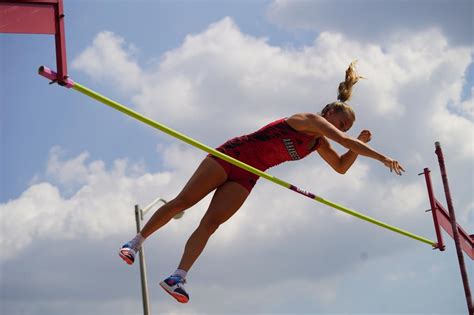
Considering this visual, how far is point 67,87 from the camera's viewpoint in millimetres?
5750

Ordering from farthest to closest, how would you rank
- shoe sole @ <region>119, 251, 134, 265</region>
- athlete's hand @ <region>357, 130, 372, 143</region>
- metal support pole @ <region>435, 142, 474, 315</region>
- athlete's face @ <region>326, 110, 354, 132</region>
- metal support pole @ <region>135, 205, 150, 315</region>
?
metal support pole @ <region>135, 205, 150, 315</region> < metal support pole @ <region>435, 142, 474, 315</region> < athlete's hand @ <region>357, 130, 372, 143</region> < athlete's face @ <region>326, 110, 354, 132</region> < shoe sole @ <region>119, 251, 134, 265</region>

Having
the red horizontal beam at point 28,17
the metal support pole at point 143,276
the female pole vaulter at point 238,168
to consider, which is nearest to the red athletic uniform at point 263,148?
the female pole vaulter at point 238,168

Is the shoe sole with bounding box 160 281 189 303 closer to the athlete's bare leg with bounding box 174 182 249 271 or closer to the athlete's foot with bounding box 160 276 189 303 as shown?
the athlete's foot with bounding box 160 276 189 303

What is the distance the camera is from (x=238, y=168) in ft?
22.8

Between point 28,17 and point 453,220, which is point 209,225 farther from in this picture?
point 453,220

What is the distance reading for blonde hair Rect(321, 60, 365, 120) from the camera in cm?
715

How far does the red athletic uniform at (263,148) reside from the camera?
6977mm

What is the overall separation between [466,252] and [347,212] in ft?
9.95

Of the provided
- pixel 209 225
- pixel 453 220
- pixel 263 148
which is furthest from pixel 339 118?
pixel 453 220

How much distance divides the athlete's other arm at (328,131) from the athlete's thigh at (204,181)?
83 centimetres

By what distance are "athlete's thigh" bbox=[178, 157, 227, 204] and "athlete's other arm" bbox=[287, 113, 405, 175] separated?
0.83 meters

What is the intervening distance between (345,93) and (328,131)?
85 centimetres

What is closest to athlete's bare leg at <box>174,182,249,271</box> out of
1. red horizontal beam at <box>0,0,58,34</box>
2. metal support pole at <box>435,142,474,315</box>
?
red horizontal beam at <box>0,0,58,34</box>

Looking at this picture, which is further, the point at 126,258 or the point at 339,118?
the point at 339,118
